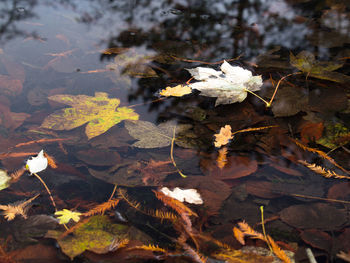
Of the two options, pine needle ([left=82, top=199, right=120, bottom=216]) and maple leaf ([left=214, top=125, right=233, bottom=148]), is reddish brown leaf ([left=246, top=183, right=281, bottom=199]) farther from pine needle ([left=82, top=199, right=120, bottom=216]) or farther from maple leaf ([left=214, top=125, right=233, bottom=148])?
pine needle ([left=82, top=199, right=120, bottom=216])

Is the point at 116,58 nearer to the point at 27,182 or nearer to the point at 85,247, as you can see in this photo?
the point at 27,182

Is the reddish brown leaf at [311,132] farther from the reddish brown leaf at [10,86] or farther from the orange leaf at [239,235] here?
the reddish brown leaf at [10,86]

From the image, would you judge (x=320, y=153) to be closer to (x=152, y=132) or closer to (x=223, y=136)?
(x=223, y=136)

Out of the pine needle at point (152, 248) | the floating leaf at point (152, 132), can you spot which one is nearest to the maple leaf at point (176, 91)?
the floating leaf at point (152, 132)

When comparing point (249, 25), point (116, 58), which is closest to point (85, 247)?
point (116, 58)

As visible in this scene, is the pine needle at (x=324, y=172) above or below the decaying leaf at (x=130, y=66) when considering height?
below

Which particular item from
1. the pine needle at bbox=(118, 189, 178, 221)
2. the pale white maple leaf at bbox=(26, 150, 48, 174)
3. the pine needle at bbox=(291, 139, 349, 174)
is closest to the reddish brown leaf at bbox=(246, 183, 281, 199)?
the pine needle at bbox=(291, 139, 349, 174)
